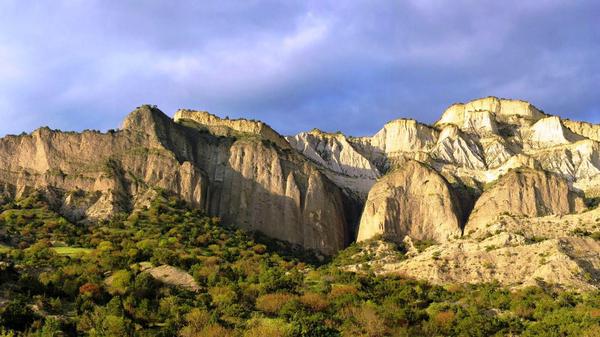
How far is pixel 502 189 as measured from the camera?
85.5 meters

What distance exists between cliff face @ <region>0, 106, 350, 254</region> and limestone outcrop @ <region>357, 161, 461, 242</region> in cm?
468

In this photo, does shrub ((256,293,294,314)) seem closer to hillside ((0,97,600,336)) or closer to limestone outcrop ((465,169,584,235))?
hillside ((0,97,600,336))

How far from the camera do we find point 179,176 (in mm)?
81000

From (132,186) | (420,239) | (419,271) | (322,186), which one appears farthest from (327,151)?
(419,271)

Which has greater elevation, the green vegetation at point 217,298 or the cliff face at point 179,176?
the cliff face at point 179,176

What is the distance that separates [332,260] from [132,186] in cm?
2145

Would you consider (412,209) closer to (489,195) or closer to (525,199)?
(489,195)

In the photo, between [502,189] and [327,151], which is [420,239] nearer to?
[502,189]

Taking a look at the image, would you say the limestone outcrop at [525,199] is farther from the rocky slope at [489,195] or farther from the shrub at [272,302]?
the shrub at [272,302]

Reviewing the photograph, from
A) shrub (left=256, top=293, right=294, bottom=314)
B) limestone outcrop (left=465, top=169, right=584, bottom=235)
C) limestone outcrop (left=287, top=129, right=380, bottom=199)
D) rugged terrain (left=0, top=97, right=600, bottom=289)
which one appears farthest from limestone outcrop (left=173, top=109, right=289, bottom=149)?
shrub (left=256, top=293, right=294, bottom=314)

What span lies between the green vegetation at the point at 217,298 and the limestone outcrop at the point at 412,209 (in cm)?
2038

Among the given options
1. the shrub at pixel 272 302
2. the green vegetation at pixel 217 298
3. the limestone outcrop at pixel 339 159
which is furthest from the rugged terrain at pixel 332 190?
the shrub at pixel 272 302

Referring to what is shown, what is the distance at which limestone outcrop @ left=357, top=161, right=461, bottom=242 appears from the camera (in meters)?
83.6

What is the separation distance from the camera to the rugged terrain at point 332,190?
225ft
